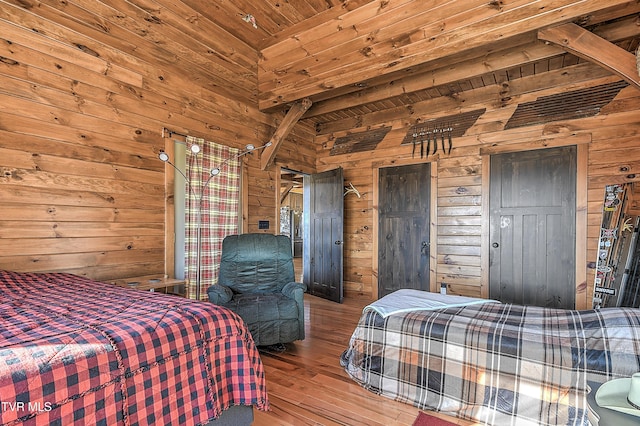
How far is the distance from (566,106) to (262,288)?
4.09 meters

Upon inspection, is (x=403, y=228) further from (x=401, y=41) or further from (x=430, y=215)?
(x=401, y=41)

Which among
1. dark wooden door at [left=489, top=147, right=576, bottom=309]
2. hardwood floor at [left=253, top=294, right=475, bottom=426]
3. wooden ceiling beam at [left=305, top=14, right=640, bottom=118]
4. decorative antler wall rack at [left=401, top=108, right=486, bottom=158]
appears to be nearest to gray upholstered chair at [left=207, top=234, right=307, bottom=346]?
hardwood floor at [left=253, top=294, right=475, bottom=426]

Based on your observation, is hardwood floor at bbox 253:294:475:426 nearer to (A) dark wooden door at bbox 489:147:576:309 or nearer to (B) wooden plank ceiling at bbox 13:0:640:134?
(A) dark wooden door at bbox 489:147:576:309

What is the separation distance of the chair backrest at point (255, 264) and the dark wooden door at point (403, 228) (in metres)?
2.05

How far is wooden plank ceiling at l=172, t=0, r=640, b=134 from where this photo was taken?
2680 millimetres

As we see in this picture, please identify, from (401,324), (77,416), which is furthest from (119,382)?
(401,324)

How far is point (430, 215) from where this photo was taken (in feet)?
15.0

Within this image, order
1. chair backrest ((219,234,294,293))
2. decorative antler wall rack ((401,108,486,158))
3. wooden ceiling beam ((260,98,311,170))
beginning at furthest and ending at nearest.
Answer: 1. decorative antler wall rack ((401,108,486,158))
2. wooden ceiling beam ((260,98,311,170))
3. chair backrest ((219,234,294,293))

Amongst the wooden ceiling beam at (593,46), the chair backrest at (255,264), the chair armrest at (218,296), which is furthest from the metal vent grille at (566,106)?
the chair armrest at (218,296)

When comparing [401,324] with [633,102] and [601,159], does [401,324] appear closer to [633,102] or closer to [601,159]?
[601,159]

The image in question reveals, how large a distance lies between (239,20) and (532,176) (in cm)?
398

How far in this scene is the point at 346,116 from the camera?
5.38m

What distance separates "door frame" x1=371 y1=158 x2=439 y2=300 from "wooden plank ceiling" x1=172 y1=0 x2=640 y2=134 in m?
0.97

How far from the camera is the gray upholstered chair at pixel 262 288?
2.74 metres
